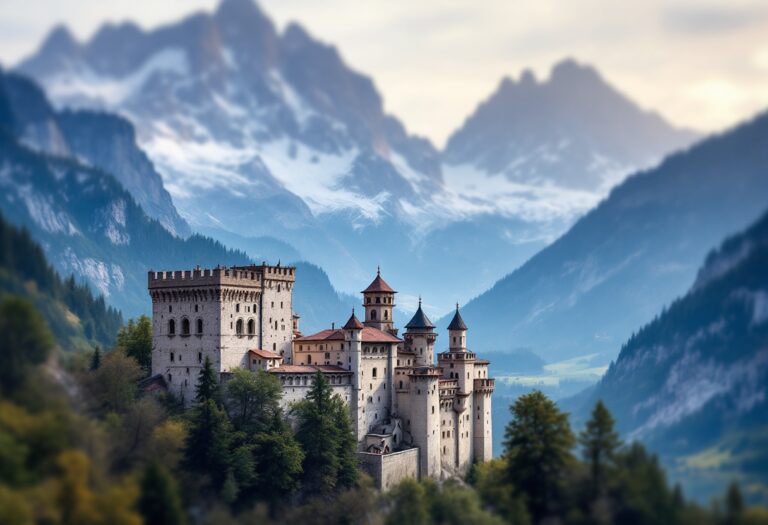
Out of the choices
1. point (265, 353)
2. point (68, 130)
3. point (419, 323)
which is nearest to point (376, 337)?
point (419, 323)

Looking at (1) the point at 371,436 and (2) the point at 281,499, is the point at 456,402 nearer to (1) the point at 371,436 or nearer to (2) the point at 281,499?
(1) the point at 371,436

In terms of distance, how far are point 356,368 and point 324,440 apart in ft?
42.0

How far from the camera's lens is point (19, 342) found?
86.8 m

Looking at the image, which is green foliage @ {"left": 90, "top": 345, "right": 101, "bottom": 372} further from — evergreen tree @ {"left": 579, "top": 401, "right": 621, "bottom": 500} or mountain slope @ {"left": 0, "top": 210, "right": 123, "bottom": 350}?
evergreen tree @ {"left": 579, "top": 401, "right": 621, "bottom": 500}

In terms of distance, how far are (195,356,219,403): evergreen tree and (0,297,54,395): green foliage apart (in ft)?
90.5

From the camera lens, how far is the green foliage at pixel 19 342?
85.2m

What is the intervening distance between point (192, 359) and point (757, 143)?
64.8 m

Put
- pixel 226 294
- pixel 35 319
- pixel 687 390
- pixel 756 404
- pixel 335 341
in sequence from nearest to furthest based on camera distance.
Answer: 1. pixel 35 319
2. pixel 756 404
3. pixel 687 390
4. pixel 226 294
5. pixel 335 341

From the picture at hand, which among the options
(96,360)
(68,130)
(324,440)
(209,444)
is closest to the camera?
(209,444)

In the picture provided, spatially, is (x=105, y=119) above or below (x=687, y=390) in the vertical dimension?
above

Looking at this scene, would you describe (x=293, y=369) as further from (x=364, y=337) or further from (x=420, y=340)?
(x=420, y=340)

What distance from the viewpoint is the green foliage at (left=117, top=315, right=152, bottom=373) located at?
131125 millimetres

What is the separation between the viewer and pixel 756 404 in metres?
98.9

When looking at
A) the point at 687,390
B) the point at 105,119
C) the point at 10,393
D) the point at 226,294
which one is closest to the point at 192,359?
the point at 226,294
